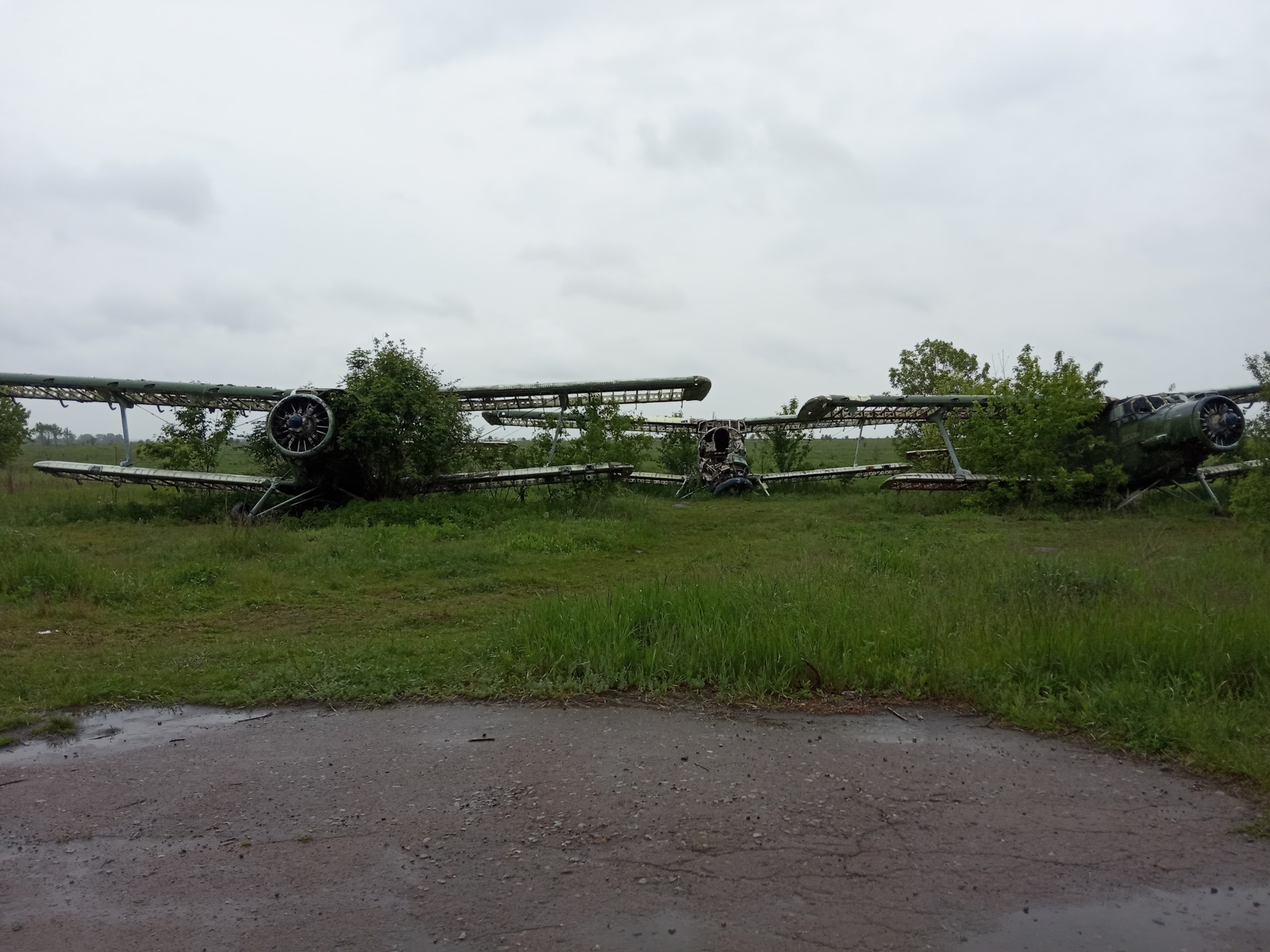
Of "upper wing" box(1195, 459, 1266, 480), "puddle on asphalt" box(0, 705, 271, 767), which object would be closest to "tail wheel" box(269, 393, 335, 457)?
"puddle on asphalt" box(0, 705, 271, 767)

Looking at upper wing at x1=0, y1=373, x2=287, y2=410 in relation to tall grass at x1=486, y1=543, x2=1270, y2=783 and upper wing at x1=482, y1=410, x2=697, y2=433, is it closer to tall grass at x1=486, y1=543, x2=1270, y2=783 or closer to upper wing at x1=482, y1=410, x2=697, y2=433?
upper wing at x1=482, y1=410, x2=697, y2=433

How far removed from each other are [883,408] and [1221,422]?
8.31 m

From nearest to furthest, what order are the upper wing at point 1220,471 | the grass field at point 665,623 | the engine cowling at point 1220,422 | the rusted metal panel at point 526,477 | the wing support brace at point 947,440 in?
the grass field at point 665,623 < the engine cowling at point 1220,422 < the rusted metal panel at point 526,477 < the upper wing at point 1220,471 < the wing support brace at point 947,440

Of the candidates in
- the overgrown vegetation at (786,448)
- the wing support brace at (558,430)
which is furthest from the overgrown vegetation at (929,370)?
the wing support brace at (558,430)

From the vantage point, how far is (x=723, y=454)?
27734mm

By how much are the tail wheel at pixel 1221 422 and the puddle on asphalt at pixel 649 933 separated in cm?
Result: 1928

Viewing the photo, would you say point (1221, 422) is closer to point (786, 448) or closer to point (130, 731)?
point (786, 448)

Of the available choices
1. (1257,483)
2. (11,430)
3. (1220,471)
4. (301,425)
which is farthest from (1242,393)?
(11,430)

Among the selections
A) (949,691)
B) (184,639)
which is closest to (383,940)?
(949,691)

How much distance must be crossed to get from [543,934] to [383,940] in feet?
2.01

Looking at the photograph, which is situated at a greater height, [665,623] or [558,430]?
[558,430]

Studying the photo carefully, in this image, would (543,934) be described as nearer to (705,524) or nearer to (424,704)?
(424,704)

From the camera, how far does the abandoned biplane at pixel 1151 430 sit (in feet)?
60.2

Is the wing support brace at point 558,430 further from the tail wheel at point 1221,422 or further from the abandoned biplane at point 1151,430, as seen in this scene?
the tail wheel at point 1221,422
